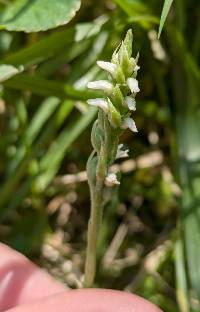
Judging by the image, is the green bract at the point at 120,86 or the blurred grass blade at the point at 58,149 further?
the blurred grass blade at the point at 58,149

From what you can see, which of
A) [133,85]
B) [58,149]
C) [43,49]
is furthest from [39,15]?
[133,85]

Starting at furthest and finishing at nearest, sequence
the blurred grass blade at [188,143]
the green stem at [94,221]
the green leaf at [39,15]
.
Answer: the blurred grass blade at [188,143] → the green leaf at [39,15] → the green stem at [94,221]

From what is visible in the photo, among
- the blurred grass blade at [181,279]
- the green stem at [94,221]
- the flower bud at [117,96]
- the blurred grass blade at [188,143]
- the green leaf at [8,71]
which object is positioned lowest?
the blurred grass blade at [181,279]

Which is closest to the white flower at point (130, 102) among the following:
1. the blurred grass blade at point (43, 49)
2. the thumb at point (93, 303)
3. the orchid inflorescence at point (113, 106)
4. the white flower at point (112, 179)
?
the orchid inflorescence at point (113, 106)

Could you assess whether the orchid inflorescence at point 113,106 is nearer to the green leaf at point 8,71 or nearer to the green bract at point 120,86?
the green bract at point 120,86

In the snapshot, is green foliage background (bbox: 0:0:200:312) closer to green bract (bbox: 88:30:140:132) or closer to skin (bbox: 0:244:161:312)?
skin (bbox: 0:244:161:312)

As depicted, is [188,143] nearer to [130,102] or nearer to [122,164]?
[122,164]

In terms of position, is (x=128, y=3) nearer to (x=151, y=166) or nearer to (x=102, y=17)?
(x=102, y=17)
